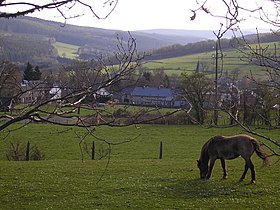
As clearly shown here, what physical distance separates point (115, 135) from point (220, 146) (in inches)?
908


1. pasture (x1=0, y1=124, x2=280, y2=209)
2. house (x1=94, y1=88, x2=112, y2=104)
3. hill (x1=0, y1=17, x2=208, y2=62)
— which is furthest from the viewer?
pasture (x1=0, y1=124, x2=280, y2=209)

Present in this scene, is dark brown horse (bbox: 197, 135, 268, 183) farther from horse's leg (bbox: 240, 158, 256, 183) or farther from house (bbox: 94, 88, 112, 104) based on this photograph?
house (bbox: 94, 88, 112, 104)

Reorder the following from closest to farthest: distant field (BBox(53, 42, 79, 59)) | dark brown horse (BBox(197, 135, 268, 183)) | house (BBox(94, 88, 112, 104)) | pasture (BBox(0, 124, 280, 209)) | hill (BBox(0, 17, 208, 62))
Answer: house (BBox(94, 88, 112, 104))
hill (BBox(0, 17, 208, 62))
distant field (BBox(53, 42, 79, 59))
pasture (BBox(0, 124, 280, 209))
dark brown horse (BBox(197, 135, 268, 183))

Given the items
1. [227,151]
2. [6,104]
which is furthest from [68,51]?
[6,104]

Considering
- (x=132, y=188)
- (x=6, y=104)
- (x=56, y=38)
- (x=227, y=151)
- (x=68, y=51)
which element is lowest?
(x=132, y=188)

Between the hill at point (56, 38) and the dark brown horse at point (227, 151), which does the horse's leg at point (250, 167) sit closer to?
the dark brown horse at point (227, 151)

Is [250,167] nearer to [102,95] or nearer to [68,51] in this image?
[68,51]

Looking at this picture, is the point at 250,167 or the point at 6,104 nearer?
the point at 6,104

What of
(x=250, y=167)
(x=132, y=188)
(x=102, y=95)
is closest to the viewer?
(x=102, y=95)

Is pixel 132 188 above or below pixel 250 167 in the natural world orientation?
below

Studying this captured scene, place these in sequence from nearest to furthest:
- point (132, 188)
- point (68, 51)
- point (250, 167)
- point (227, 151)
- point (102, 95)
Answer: point (102, 95) → point (132, 188) → point (250, 167) → point (227, 151) → point (68, 51)

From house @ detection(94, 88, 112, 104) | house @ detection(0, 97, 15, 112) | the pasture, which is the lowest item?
the pasture

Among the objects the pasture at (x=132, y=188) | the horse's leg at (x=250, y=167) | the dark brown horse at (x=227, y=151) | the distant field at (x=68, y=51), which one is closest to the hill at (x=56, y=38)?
the distant field at (x=68, y=51)

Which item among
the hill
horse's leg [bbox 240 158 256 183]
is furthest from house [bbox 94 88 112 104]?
horse's leg [bbox 240 158 256 183]
